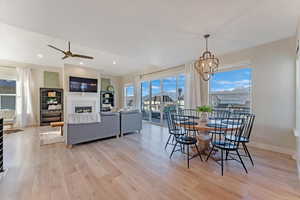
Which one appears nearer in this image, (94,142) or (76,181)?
(76,181)

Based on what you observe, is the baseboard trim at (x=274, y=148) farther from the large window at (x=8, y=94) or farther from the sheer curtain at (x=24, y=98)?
the large window at (x=8, y=94)

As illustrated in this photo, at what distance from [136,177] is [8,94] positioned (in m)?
7.27

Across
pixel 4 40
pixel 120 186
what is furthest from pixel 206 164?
pixel 4 40

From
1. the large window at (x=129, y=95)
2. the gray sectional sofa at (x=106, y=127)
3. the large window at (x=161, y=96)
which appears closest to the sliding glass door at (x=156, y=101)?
the large window at (x=161, y=96)

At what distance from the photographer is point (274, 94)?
133 inches

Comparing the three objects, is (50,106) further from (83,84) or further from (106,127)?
(106,127)

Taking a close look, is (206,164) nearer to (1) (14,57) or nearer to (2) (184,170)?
(2) (184,170)

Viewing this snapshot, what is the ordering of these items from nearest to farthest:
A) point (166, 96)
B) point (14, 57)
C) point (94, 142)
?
1. point (94, 142)
2. point (14, 57)
3. point (166, 96)

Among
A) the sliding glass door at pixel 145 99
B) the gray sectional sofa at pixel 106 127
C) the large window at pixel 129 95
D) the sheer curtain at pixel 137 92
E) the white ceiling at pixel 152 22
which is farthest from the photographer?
the large window at pixel 129 95

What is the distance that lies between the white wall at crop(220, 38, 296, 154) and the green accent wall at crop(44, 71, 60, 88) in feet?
26.5

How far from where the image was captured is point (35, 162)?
2754 millimetres

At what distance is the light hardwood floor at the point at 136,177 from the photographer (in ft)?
6.01

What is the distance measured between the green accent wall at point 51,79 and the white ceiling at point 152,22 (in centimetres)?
308

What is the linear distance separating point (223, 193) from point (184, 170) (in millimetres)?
699
